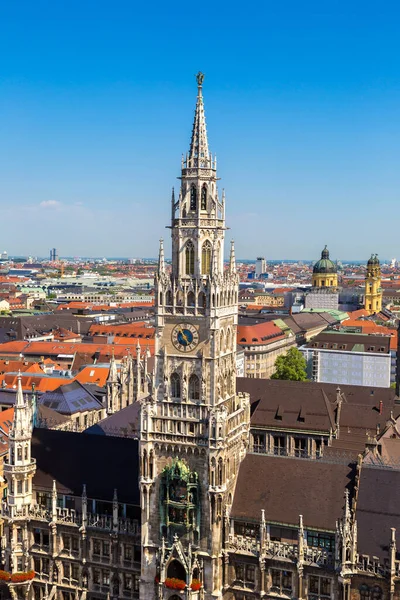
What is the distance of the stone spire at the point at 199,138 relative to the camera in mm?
61125

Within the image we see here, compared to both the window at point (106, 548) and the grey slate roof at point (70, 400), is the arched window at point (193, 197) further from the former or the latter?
the grey slate roof at point (70, 400)

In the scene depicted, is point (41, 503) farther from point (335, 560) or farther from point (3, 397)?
point (3, 397)

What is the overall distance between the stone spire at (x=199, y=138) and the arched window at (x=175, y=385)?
712 inches

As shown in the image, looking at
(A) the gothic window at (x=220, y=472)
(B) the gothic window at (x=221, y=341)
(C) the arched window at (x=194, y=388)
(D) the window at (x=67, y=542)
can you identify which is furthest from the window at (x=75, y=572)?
(B) the gothic window at (x=221, y=341)

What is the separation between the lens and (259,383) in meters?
110

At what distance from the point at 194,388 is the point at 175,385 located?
174 cm

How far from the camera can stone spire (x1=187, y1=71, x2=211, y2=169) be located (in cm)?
6112

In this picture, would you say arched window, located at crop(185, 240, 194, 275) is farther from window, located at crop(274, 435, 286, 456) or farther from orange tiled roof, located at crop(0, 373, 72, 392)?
orange tiled roof, located at crop(0, 373, 72, 392)

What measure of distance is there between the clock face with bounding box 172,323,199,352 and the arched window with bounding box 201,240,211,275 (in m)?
4.89

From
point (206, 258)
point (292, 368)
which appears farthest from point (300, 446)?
point (206, 258)

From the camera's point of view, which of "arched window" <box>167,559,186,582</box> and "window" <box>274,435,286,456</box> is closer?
"arched window" <box>167,559,186,582</box>

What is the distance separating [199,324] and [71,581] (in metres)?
27.7

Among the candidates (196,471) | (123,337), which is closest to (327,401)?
(196,471)

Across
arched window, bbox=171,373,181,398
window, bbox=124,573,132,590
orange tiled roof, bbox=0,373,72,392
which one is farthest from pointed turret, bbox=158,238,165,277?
orange tiled roof, bbox=0,373,72,392
